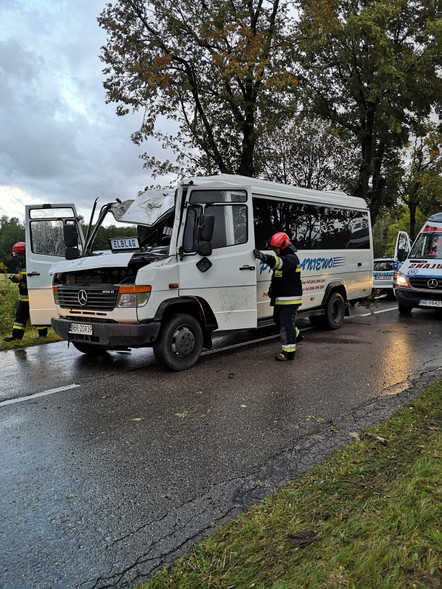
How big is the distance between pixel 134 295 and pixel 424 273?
7894 millimetres

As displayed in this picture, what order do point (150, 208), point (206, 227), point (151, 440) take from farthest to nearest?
point (150, 208) < point (206, 227) < point (151, 440)

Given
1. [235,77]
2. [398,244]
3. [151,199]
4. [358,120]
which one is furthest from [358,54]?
[151,199]

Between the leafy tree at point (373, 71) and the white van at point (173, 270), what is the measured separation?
1093 cm

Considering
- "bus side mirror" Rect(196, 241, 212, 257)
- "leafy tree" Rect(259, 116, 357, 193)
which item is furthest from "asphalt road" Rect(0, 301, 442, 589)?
"leafy tree" Rect(259, 116, 357, 193)

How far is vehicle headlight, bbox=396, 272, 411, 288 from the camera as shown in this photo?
1148 cm

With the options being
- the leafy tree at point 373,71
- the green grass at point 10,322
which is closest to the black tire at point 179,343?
the green grass at point 10,322

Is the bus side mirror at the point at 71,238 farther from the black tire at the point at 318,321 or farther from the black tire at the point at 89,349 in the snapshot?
the black tire at the point at 318,321

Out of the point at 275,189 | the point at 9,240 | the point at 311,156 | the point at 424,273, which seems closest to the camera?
the point at 275,189

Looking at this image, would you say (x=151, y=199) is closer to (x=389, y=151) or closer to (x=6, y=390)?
(x=6, y=390)

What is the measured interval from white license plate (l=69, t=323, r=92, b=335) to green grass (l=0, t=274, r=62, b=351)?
2.80 meters

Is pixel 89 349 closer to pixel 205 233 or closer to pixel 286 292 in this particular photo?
pixel 205 233

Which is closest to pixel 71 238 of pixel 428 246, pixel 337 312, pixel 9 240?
pixel 337 312

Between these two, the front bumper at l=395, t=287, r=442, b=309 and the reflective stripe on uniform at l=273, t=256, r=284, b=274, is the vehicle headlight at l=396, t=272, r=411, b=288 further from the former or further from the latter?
the reflective stripe on uniform at l=273, t=256, r=284, b=274

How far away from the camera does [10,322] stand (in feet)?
34.3
